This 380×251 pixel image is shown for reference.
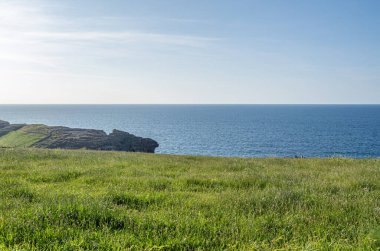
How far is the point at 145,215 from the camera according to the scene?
7504 mm

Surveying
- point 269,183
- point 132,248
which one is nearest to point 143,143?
point 269,183

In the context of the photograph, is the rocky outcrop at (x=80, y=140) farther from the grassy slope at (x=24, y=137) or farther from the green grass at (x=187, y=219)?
the green grass at (x=187, y=219)

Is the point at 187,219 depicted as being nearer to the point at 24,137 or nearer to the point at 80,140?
the point at 80,140

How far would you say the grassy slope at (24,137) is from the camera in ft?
261

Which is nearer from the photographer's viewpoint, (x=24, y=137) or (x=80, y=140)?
(x=80, y=140)

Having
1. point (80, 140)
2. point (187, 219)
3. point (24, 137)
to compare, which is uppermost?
point (187, 219)

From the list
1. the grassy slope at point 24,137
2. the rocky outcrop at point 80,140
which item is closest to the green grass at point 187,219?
the rocky outcrop at point 80,140

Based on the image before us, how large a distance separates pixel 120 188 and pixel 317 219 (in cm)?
645

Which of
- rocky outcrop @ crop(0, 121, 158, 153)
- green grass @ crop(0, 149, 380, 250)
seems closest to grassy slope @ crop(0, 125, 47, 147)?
rocky outcrop @ crop(0, 121, 158, 153)

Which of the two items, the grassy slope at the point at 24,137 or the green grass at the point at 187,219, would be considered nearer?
the green grass at the point at 187,219

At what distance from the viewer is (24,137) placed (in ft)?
285

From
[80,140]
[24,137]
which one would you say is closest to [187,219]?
[80,140]

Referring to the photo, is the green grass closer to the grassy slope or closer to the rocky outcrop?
the rocky outcrop

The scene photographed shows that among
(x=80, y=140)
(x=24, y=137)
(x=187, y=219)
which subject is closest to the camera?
(x=187, y=219)
